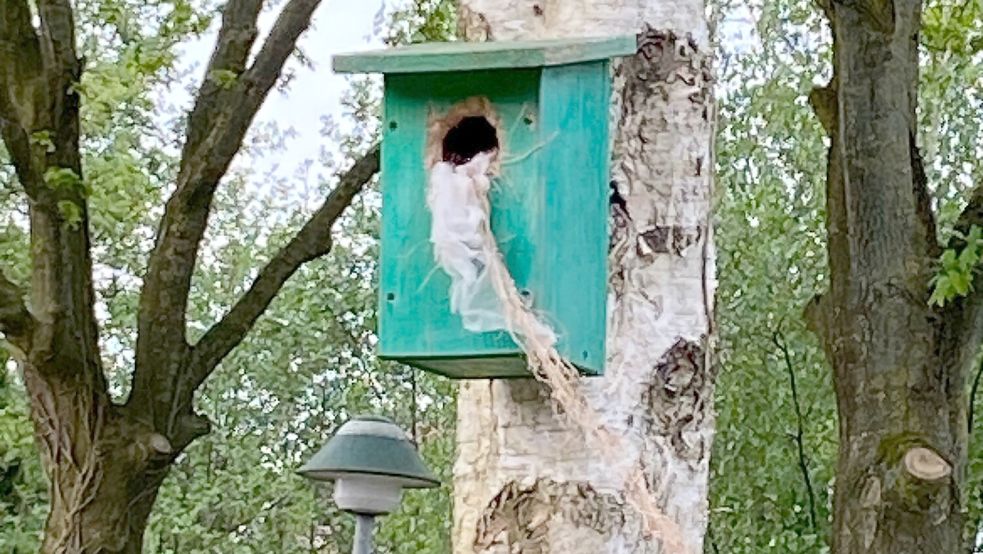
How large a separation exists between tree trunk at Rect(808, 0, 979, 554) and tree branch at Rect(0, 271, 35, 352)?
2255mm

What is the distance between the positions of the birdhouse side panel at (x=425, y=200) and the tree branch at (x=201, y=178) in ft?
9.47

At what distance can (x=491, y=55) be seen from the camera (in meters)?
2.12

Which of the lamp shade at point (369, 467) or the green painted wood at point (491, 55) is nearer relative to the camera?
the green painted wood at point (491, 55)

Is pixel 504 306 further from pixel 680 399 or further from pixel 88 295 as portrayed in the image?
pixel 88 295

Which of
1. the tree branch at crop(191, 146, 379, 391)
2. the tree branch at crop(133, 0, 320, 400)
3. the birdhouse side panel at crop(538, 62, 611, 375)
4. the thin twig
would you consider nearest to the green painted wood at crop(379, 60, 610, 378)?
the birdhouse side panel at crop(538, 62, 611, 375)

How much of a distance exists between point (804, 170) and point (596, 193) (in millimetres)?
5196

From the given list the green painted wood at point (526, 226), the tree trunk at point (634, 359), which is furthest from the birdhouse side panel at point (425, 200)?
the tree trunk at point (634, 359)

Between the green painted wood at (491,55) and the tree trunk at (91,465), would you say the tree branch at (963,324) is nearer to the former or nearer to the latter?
the green painted wood at (491,55)

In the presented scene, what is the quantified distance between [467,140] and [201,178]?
9.62 ft

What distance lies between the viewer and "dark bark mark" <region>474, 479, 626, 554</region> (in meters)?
2.11

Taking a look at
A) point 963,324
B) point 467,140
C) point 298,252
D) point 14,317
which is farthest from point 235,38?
point 467,140

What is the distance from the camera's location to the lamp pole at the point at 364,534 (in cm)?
440

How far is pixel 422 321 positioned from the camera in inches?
86.4

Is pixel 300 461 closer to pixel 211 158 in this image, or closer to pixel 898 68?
pixel 211 158
